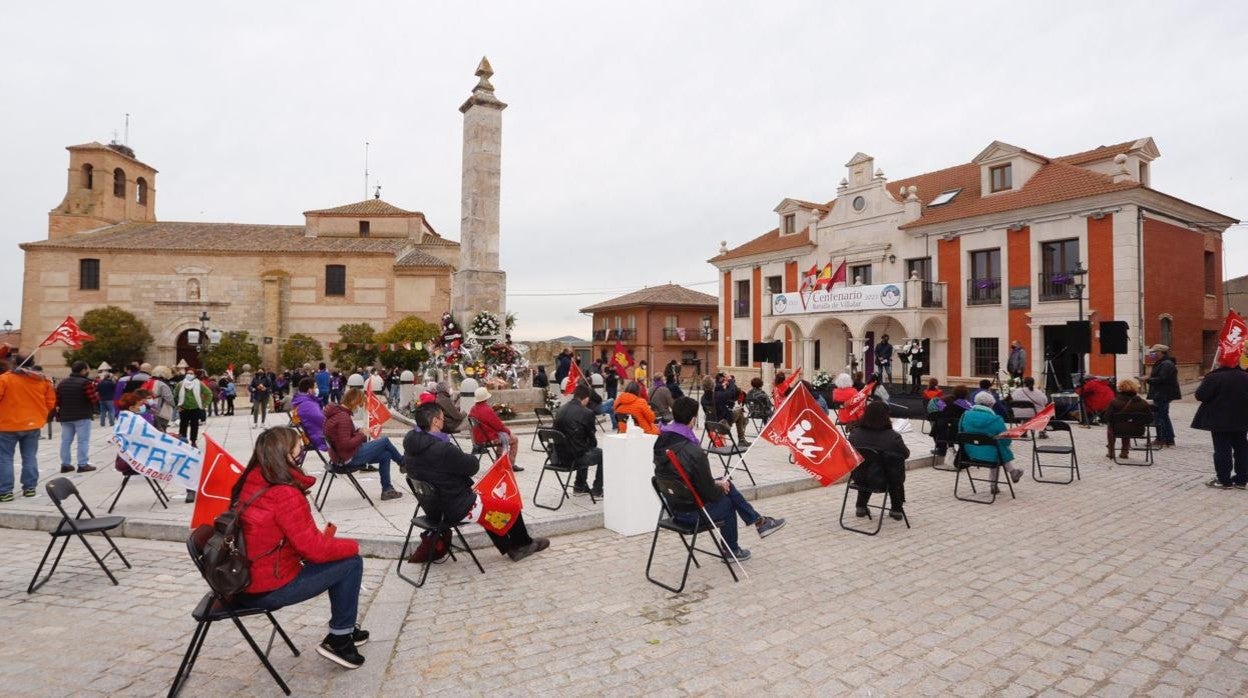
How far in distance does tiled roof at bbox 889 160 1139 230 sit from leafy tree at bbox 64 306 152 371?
1689 inches

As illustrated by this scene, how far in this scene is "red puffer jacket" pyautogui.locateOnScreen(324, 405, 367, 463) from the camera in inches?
280

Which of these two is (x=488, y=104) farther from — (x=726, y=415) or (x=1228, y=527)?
(x=1228, y=527)

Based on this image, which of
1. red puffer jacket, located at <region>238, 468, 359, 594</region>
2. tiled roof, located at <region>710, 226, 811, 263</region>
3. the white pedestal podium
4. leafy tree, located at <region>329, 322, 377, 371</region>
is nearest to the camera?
red puffer jacket, located at <region>238, 468, 359, 594</region>

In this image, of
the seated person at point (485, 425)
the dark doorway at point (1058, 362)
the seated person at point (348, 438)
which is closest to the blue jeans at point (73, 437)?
the seated person at point (348, 438)

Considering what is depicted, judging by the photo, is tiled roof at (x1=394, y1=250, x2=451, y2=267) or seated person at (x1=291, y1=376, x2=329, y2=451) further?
tiled roof at (x1=394, y1=250, x2=451, y2=267)

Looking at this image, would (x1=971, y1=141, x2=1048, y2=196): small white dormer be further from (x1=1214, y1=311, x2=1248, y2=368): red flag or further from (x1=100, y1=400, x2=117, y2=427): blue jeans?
(x1=100, y1=400, x2=117, y2=427): blue jeans

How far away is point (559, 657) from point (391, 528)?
327 centimetres

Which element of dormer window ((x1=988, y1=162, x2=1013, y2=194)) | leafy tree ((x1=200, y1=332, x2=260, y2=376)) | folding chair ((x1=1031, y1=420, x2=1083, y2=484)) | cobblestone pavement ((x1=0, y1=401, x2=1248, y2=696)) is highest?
dormer window ((x1=988, y1=162, x2=1013, y2=194))

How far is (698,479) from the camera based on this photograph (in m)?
5.09

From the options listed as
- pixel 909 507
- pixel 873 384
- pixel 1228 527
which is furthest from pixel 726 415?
pixel 1228 527

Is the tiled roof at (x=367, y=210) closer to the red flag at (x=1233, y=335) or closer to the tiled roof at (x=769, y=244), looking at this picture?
the tiled roof at (x=769, y=244)

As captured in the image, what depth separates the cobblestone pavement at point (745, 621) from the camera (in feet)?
11.8

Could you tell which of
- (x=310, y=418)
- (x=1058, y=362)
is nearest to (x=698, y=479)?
(x=310, y=418)

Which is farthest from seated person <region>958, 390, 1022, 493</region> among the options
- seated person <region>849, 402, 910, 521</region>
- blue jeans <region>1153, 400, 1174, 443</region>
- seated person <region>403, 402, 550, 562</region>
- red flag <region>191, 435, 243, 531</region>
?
red flag <region>191, 435, 243, 531</region>
